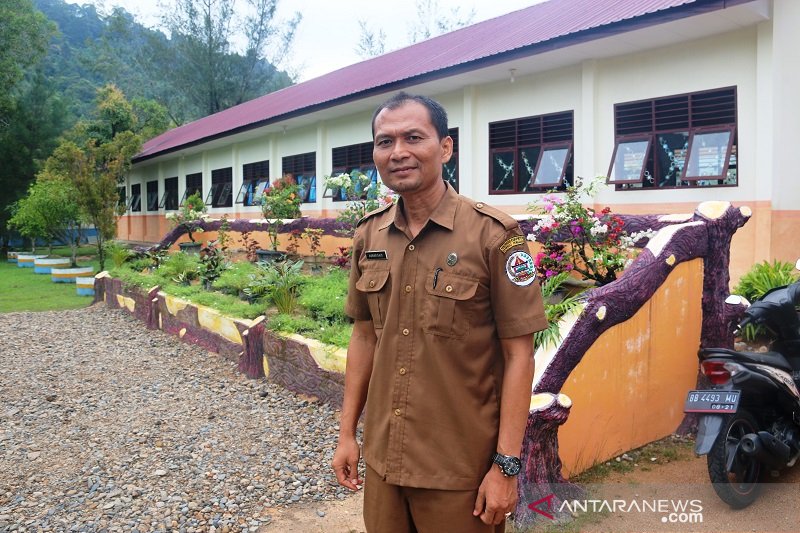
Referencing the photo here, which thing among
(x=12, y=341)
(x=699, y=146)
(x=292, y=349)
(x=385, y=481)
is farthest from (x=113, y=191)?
(x=385, y=481)

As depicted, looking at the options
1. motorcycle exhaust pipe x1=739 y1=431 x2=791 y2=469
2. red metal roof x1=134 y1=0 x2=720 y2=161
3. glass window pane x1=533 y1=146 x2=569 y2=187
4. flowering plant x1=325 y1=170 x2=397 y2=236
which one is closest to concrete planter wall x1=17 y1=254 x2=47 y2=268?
red metal roof x1=134 y1=0 x2=720 y2=161

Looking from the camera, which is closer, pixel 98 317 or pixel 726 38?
pixel 726 38

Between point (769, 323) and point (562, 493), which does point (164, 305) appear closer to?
point (562, 493)

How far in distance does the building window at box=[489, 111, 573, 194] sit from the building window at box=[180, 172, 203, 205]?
13.9 m

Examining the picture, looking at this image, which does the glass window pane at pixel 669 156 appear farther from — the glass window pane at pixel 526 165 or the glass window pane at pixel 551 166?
the glass window pane at pixel 526 165

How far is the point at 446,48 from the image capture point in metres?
14.7

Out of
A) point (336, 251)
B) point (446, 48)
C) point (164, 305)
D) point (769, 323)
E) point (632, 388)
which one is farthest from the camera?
point (446, 48)

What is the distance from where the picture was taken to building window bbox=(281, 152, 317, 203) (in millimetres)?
16750

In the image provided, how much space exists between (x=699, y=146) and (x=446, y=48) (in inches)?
291

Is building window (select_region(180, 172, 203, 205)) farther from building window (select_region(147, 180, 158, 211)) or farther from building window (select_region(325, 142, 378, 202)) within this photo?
building window (select_region(325, 142, 378, 202))

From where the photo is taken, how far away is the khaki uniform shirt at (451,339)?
1826 mm

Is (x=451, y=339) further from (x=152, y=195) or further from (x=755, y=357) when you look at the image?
(x=152, y=195)

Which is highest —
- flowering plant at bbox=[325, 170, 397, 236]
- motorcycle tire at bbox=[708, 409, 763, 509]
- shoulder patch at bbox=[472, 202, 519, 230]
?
flowering plant at bbox=[325, 170, 397, 236]

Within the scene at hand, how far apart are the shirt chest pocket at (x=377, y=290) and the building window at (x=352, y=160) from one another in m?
→ 12.3
